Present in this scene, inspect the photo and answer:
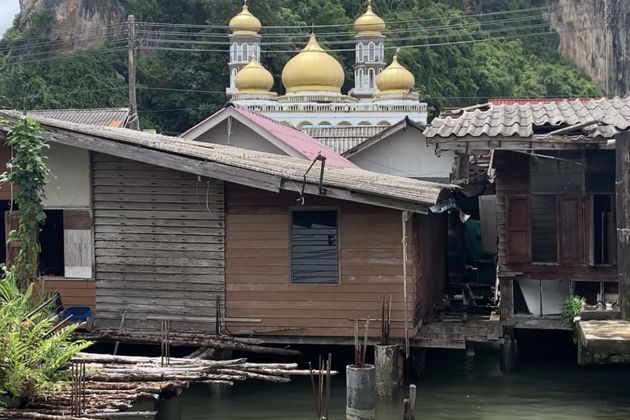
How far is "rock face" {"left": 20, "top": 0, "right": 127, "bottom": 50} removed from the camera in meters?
64.5

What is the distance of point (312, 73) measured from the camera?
5534 centimetres

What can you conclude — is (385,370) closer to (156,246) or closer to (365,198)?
(365,198)

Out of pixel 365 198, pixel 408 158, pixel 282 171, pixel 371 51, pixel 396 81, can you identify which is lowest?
pixel 365 198

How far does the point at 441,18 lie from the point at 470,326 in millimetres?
63085

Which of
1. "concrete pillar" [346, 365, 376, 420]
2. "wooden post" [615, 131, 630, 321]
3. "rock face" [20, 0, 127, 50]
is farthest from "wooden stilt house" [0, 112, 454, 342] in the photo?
"rock face" [20, 0, 127, 50]

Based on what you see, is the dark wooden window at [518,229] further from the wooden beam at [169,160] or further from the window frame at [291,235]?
the wooden beam at [169,160]

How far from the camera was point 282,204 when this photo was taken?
14.3 metres

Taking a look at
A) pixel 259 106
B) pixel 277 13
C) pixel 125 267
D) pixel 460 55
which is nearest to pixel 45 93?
pixel 259 106

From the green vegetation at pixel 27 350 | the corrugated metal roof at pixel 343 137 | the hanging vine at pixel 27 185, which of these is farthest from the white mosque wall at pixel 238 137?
the green vegetation at pixel 27 350

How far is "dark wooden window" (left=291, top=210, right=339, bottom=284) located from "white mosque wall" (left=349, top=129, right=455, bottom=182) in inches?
484

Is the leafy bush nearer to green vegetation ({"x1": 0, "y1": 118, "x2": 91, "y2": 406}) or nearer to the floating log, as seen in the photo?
green vegetation ({"x1": 0, "y1": 118, "x2": 91, "y2": 406})

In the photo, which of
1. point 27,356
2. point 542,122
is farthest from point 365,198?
point 27,356

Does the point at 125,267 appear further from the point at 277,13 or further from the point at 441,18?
the point at 441,18

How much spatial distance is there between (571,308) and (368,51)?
168 ft
